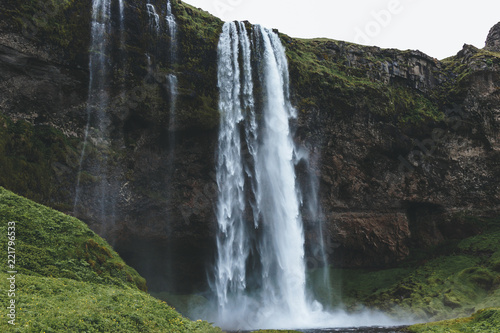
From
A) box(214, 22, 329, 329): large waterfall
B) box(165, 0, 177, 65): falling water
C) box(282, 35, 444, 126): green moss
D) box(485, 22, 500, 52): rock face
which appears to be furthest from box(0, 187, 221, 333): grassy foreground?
box(485, 22, 500, 52): rock face

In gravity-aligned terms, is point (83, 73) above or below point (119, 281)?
above

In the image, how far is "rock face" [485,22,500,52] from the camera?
2073 inches

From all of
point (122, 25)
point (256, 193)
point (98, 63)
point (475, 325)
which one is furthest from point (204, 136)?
point (475, 325)

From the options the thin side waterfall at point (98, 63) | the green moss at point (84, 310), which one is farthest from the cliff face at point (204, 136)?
the green moss at point (84, 310)

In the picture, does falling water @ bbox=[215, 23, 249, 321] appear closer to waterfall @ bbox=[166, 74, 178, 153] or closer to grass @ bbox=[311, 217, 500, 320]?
waterfall @ bbox=[166, 74, 178, 153]

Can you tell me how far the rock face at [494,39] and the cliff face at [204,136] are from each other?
10.1 metres

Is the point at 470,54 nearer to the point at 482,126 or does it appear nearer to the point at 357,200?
the point at 482,126

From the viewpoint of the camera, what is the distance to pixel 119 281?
18.0m

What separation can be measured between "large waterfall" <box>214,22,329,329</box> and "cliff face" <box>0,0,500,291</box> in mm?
1504

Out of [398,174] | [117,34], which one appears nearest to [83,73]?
[117,34]

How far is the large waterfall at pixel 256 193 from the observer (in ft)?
108

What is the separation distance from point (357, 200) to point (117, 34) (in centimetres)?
2839

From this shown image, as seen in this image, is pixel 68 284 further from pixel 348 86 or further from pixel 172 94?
pixel 348 86

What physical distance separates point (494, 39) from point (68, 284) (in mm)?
63041
